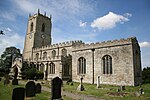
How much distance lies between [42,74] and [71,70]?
697 cm

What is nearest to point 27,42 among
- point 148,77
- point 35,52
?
point 35,52

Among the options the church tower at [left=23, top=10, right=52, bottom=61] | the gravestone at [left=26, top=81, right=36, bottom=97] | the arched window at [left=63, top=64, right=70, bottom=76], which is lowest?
the gravestone at [left=26, top=81, right=36, bottom=97]

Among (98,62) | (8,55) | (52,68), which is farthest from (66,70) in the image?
(8,55)

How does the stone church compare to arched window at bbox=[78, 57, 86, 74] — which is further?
arched window at bbox=[78, 57, 86, 74]

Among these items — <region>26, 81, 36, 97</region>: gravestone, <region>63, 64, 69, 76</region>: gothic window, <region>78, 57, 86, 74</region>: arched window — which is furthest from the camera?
<region>63, 64, 69, 76</region>: gothic window

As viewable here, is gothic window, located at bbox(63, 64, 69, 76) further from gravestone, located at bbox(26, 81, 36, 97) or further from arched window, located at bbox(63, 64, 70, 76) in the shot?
gravestone, located at bbox(26, 81, 36, 97)

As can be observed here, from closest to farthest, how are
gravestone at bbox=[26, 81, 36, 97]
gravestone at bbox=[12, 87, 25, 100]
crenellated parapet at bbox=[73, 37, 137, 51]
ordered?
gravestone at bbox=[12, 87, 25, 100] < gravestone at bbox=[26, 81, 36, 97] < crenellated parapet at bbox=[73, 37, 137, 51]

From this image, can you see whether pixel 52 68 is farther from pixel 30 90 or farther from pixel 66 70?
pixel 30 90

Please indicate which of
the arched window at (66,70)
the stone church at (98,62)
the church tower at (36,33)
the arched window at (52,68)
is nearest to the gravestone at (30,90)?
the stone church at (98,62)

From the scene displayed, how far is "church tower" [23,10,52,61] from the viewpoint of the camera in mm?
44969

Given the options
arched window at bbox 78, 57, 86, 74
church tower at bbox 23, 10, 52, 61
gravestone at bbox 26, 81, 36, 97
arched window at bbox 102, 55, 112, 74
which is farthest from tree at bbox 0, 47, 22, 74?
gravestone at bbox 26, 81, 36, 97

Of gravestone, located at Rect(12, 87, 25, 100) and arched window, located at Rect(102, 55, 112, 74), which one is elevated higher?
arched window, located at Rect(102, 55, 112, 74)

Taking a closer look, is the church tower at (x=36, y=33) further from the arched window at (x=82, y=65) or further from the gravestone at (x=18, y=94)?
the gravestone at (x=18, y=94)

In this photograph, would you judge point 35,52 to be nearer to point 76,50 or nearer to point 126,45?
point 76,50
